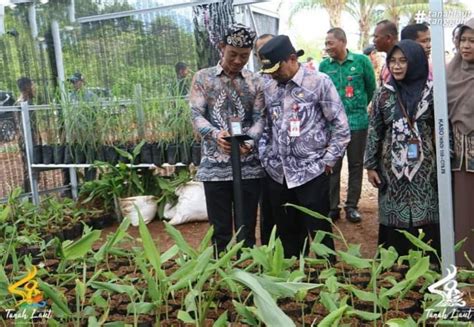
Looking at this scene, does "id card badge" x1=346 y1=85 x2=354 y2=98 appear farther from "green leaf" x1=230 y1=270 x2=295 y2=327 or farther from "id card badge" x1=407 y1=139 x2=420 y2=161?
"green leaf" x1=230 y1=270 x2=295 y2=327

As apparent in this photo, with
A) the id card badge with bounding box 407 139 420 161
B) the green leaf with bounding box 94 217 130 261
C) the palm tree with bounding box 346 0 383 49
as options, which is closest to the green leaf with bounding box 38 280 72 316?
the green leaf with bounding box 94 217 130 261

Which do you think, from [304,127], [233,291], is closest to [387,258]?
[233,291]

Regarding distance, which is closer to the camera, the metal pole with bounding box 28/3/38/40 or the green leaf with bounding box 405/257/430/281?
the green leaf with bounding box 405/257/430/281

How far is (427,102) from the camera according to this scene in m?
2.34

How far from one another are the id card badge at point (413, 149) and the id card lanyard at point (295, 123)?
474mm

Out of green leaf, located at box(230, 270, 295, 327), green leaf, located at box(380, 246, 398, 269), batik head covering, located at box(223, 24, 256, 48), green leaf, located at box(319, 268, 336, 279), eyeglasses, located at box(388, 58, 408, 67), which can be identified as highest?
batik head covering, located at box(223, 24, 256, 48)

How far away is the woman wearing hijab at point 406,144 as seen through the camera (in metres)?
2.35

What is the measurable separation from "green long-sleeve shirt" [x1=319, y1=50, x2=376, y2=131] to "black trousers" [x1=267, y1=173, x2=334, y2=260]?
150cm

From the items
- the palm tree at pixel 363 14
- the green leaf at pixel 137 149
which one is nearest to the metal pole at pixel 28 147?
the green leaf at pixel 137 149

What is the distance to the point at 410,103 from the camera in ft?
7.73

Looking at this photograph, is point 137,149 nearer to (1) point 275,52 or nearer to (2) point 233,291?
(1) point 275,52

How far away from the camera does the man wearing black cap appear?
242 centimetres

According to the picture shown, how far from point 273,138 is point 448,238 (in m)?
1.30
